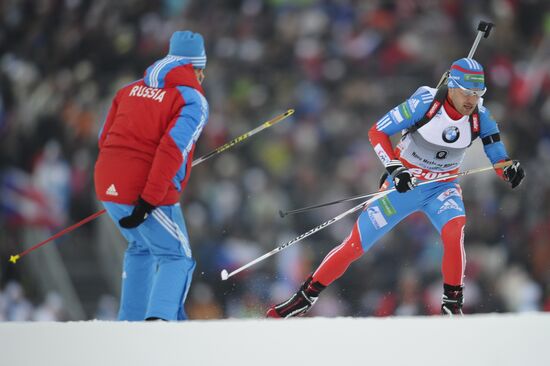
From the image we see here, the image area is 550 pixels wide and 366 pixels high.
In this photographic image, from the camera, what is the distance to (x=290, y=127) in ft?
30.2

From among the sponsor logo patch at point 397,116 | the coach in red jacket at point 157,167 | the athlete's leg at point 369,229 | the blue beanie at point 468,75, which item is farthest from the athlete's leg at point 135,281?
the blue beanie at point 468,75

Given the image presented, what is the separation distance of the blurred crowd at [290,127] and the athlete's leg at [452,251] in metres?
2.98

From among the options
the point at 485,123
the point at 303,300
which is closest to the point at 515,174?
the point at 485,123

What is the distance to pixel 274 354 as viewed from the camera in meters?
2.81

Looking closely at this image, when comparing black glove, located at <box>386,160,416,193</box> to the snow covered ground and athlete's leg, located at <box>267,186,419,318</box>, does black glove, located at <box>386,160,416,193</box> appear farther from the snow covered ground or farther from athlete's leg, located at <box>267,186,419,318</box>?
the snow covered ground

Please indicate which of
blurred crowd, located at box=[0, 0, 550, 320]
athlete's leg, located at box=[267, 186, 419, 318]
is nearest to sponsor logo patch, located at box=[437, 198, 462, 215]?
athlete's leg, located at box=[267, 186, 419, 318]

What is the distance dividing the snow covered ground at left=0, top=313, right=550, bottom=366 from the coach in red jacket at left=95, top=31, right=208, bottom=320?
136 centimetres

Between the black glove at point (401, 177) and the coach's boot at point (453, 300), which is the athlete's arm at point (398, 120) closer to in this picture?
the black glove at point (401, 177)

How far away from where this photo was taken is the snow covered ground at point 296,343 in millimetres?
2736

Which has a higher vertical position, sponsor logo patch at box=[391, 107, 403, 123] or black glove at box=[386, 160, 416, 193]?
sponsor logo patch at box=[391, 107, 403, 123]

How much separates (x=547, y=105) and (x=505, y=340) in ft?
21.6

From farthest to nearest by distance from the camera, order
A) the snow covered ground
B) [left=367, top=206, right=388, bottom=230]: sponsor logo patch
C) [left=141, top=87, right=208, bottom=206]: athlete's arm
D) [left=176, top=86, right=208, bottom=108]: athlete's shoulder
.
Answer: [left=367, top=206, right=388, bottom=230]: sponsor logo patch → [left=176, top=86, right=208, bottom=108]: athlete's shoulder → [left=141, top=87, right=208, bottom=206]: athlete's arm → the snow covered ground

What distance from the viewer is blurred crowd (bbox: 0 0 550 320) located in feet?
27.4

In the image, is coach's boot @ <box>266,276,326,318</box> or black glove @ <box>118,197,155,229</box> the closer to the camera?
black glove @ <box>118,197,155,229</box>
